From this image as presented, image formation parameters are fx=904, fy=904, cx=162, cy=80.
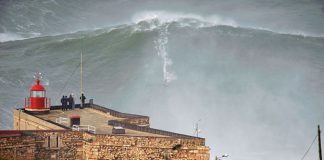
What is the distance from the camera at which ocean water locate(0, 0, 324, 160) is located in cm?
5606

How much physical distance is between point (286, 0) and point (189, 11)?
1102 cm

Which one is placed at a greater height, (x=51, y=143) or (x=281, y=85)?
(x=281, y=85)

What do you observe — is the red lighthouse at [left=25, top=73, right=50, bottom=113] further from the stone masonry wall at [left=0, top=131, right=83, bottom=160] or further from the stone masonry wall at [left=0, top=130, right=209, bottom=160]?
the stone masonry wall at [left=0, top=130, right=209, bottom=160]

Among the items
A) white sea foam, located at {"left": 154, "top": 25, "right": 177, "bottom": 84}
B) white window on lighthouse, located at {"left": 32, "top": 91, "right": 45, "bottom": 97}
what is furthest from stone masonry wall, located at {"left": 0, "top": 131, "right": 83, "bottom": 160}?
white sea foam, located at {"left": 154, "top": 25, "right": 177, "bottom": 84}

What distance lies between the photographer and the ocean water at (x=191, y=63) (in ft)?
184

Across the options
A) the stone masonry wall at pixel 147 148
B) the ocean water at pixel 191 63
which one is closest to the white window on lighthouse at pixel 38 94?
the stone masonry wall at pixel 147 148

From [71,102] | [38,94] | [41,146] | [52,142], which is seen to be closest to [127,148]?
[52,142]

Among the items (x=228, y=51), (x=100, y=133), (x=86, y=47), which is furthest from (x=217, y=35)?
(x=100, y=133)

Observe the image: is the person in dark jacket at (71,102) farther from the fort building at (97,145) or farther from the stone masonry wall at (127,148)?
the stone masonry wall at (127,148)

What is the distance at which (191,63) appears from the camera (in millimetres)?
71125

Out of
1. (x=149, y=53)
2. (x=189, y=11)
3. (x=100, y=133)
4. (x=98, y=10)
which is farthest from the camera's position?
(x=98, y=10)

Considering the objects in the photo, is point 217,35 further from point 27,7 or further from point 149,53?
point 27,7

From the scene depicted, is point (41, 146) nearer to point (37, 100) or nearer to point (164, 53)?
point (37, 100)

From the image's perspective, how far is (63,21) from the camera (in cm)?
9544
